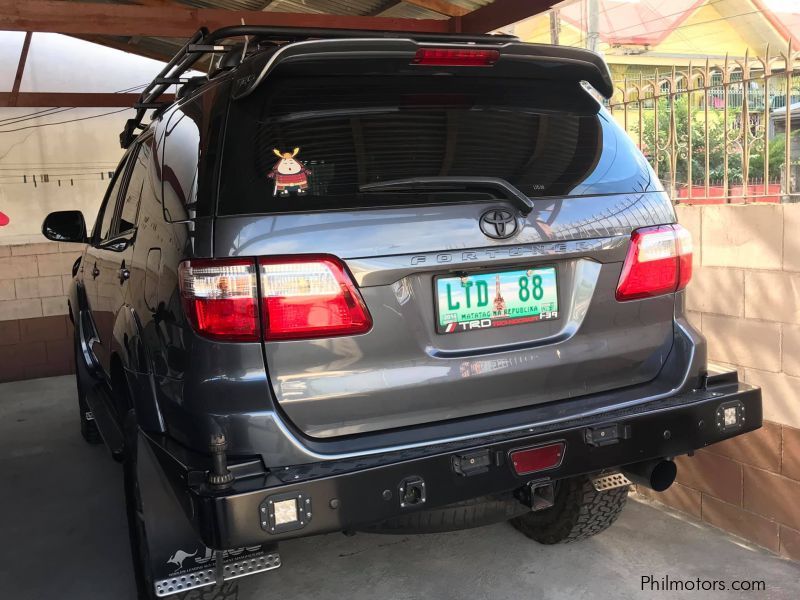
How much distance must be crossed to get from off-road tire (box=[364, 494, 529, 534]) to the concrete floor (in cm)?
70

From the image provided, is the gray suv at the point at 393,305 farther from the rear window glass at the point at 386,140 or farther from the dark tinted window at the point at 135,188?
the dark tinted window at the point at 135,188

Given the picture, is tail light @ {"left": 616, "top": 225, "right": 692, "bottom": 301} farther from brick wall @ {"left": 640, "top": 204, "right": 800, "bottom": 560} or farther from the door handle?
the door handle

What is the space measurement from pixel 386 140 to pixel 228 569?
1.31m

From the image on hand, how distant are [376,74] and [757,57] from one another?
204cm

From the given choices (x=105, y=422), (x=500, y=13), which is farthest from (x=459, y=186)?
(x=500, y=13)

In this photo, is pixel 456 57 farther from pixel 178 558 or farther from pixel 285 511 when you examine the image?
pixel 178 558

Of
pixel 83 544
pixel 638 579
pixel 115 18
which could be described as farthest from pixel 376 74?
pixel 115 18

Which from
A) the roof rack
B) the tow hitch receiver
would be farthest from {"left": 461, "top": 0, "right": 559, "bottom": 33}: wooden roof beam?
the tow hitch receiver

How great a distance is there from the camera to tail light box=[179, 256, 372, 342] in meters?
1.97

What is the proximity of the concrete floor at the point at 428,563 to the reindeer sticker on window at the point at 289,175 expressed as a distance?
142cm

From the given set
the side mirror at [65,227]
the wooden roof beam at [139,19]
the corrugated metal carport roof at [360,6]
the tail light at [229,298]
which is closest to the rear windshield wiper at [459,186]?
the tail light at [229,298]

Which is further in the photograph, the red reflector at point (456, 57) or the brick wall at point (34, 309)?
the brick wall at point (34, 309)

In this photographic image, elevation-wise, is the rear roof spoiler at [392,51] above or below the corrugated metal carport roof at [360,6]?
below

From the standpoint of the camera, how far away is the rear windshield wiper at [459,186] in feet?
6.90
